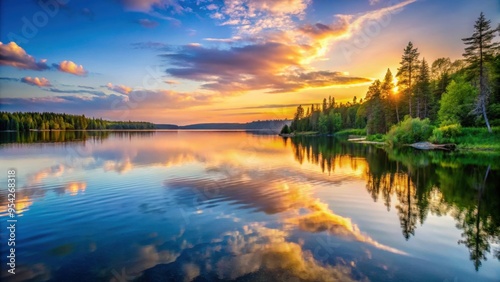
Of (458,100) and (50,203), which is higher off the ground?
(458,100)

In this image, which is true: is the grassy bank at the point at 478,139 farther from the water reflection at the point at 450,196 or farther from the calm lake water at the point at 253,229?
the calm lake water at the point at 253,229

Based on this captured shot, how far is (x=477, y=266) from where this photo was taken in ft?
31.5

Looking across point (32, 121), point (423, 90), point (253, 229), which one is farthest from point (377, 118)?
point (32, 121)

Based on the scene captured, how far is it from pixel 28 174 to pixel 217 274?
1031 inches

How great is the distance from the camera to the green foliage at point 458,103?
59.1m

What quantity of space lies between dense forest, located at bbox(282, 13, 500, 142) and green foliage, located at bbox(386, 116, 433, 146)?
1.04 ft

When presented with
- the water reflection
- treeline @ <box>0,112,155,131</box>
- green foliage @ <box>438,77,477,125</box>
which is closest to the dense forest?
green foliage @ <box>438,77,477,125</box>

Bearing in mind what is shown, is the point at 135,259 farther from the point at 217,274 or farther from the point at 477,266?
the point at 477,266

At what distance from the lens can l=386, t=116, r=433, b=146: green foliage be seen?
203ft

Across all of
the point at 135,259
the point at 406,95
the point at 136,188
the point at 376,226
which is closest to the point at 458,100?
the point at 406,95

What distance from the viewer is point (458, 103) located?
6250 centimetres

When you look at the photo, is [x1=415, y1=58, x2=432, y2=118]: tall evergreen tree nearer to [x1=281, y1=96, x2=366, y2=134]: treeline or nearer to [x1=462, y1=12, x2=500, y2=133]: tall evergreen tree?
[x1=462, y1=12, x2=500, y2=133]: tall evergreen tree

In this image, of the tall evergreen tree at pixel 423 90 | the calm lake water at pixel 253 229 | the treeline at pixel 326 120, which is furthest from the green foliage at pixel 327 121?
the calm lake water at pixel 253 229

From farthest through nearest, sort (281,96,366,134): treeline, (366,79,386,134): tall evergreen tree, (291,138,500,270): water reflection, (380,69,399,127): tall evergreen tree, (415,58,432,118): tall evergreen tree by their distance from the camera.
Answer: (281,96,366,134): treeline, (366,79,386,134): tall evergreen tree, (380,69,399,127): tall evergreen tree, (415,58,432,118): tall evergreen tree, (291,138,500,270): water reflection
